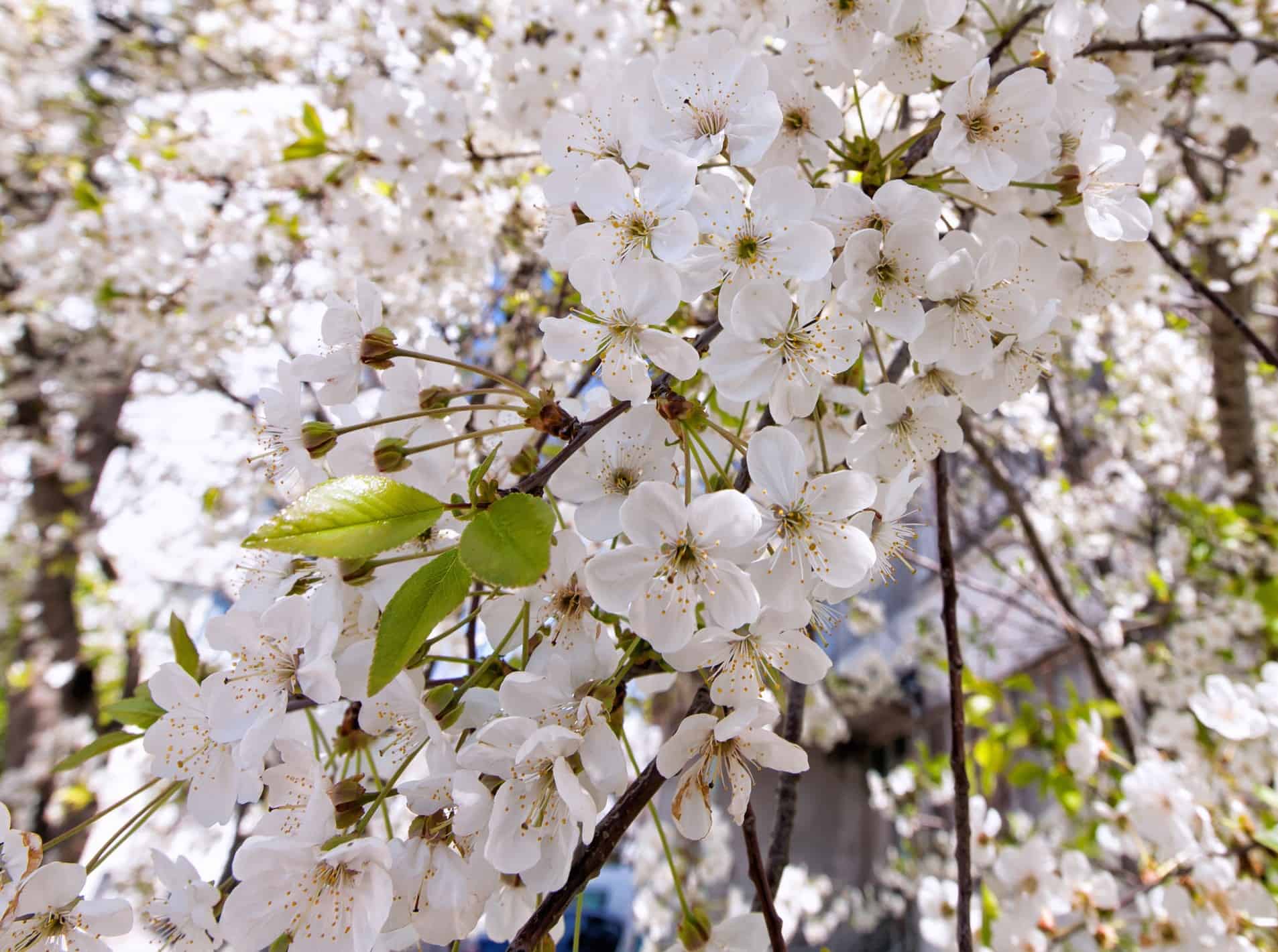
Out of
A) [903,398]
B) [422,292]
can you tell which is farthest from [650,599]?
[422,292]

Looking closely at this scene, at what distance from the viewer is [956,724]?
0.93 meters

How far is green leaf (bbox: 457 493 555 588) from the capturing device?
48cm

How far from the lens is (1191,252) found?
329 centimetres

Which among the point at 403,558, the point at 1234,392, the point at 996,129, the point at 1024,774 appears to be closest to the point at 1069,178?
the point at 996,129

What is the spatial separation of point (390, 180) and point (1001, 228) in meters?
1.35

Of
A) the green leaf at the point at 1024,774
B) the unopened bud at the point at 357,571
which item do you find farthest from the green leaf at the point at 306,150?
the green leaf at the point at 1024,774

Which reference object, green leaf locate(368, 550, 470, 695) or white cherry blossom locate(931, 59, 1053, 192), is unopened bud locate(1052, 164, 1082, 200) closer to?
white cherry blossom locate(931, 59, 1053, 192)

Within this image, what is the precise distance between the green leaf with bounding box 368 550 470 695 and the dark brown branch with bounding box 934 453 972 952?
2.16 feet

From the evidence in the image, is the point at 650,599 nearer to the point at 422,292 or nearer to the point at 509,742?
the point at 509,742

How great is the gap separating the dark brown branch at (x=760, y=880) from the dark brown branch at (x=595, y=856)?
3.5 inches

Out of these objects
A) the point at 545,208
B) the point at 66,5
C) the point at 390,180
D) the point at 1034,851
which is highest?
the point at 545,208

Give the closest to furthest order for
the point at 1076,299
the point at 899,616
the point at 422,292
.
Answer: the point at 1076,299 → the point at 422,292 → the point at 899,616

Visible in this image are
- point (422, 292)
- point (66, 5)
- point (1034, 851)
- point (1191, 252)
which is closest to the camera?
point (1034, 851)

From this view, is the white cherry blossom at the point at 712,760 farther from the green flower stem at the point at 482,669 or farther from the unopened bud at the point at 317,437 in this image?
the unopened bud at the point at 317,437
